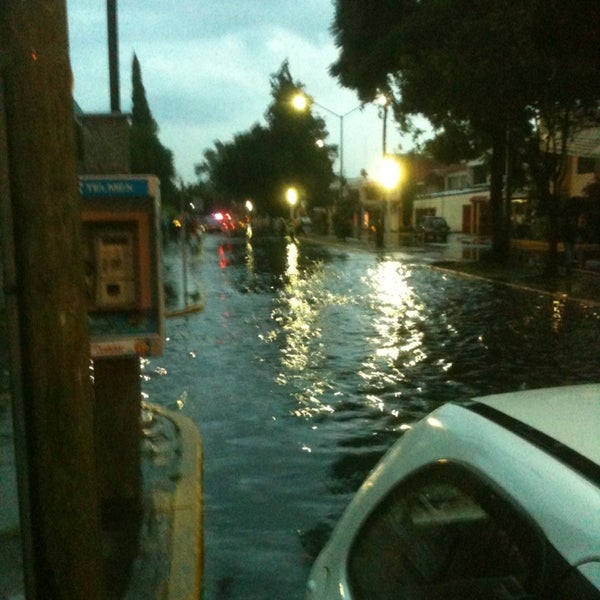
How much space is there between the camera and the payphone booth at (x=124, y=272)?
18.8 feet

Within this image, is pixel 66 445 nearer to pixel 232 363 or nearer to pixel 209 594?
pixel 209 594

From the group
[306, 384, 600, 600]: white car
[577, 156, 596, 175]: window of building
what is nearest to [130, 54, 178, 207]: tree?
[306, 384, 600, 600]: white car

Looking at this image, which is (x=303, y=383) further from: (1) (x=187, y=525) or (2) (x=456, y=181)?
(2) (x=456, y=181)

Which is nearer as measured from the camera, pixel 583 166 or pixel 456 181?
pixel 583 166

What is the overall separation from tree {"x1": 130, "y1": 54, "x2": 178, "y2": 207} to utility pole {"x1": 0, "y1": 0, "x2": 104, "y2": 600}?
10.7 m

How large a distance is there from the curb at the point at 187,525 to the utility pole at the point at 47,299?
1540 mm

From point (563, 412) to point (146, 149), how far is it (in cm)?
4046

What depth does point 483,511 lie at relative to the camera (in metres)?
2.13

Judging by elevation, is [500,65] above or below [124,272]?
above

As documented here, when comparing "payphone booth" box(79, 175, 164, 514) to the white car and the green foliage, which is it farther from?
the green foliage

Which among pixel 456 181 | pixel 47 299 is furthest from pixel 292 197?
pixel 47 299

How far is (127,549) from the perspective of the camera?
5.57 m

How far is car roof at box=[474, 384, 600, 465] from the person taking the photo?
2125 mm

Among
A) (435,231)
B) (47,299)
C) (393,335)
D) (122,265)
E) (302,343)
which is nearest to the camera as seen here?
(47,299)
